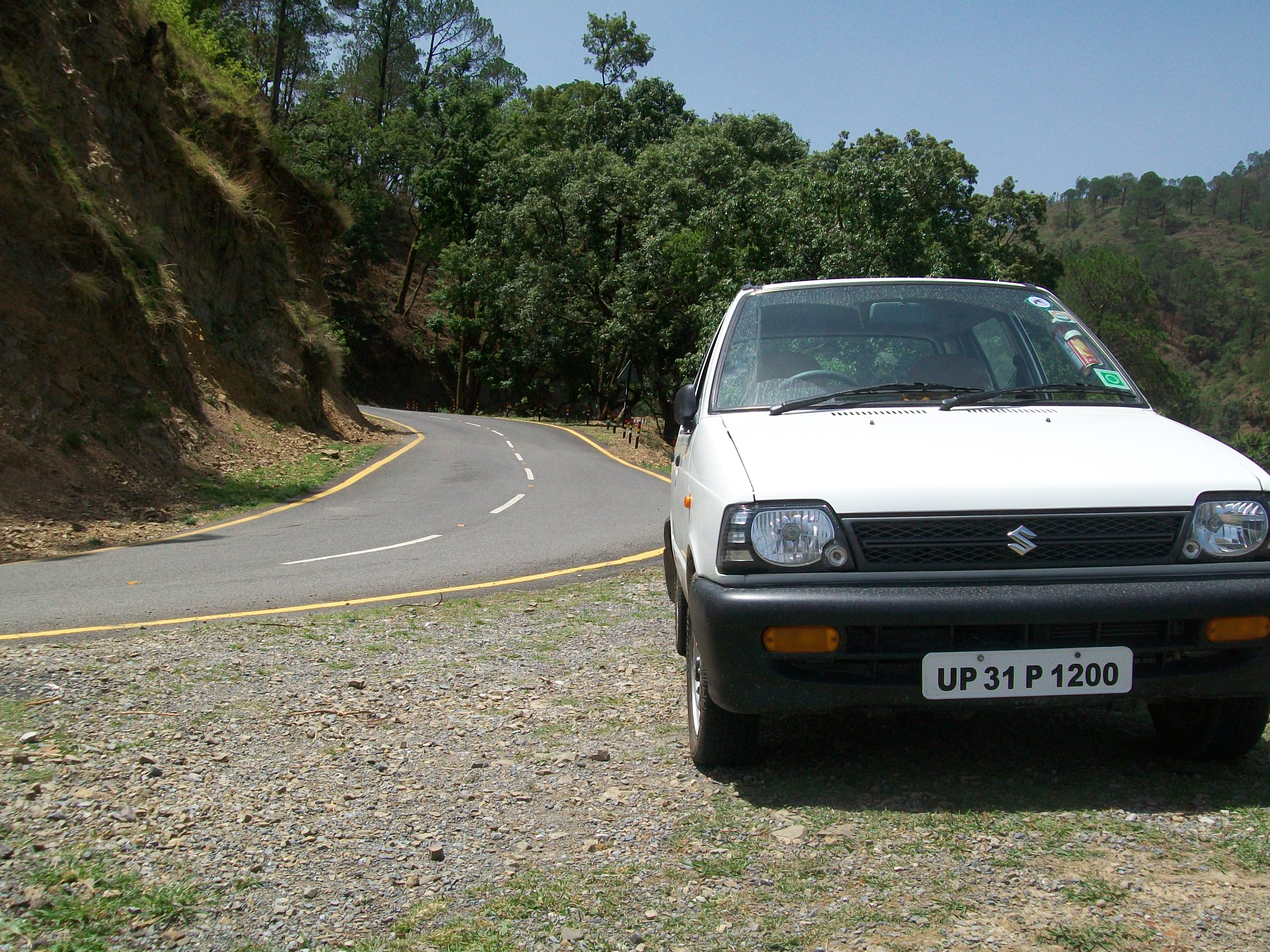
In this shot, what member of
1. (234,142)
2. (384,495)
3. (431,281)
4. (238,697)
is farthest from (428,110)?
(238,697)

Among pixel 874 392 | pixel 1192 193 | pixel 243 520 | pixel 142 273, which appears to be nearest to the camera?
pixel 874 392

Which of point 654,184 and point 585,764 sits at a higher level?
point 654,184

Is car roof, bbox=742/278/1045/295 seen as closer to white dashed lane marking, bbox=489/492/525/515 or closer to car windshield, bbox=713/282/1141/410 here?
car windshield, bbox=713/282/1141/410

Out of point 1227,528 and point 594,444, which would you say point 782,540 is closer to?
point 1227,528

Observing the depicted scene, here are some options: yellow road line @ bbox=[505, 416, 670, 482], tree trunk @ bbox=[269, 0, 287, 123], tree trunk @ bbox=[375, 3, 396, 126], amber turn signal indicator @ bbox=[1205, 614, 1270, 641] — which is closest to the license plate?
amber turn signal indicator @ bbox=[1205, 614, 1270, 641]

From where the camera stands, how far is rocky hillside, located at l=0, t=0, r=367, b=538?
15.2 meters

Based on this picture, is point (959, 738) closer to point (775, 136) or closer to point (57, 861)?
point (57, 861)

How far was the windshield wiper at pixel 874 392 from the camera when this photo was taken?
4.43m

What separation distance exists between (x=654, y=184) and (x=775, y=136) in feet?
23.1

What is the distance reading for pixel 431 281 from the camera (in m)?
69.5

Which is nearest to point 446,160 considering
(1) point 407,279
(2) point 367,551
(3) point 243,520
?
(1) point 407,279

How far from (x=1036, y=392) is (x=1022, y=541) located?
50.5 inches

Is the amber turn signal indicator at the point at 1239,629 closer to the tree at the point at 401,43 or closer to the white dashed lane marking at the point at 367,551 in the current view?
the white dashed lane marking at the point at 367,551

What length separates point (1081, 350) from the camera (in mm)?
4891
